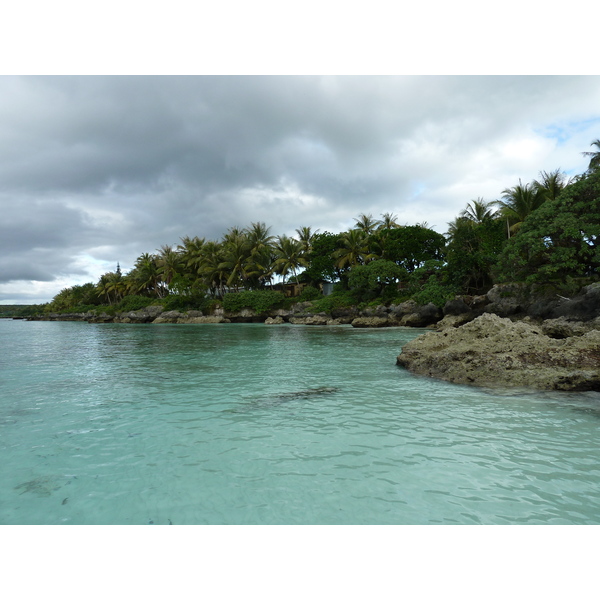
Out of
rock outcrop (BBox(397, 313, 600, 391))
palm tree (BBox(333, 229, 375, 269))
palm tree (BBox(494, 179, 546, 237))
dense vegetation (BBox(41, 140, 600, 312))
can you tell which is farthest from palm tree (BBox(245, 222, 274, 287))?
rock outcrop (BBox(397, 313, 600, 391))

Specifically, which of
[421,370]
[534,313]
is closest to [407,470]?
[421,370]

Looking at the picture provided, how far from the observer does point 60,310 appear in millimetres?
95375

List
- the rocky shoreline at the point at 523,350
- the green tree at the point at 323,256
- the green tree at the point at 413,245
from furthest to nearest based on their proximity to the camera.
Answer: the green tree at the point at 323,256 → the green tree at the point at 413,245 → the rocky shoreline at the point at 523,350

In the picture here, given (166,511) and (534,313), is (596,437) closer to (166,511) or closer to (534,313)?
(166,511)

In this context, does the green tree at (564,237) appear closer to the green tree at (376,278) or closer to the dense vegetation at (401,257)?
the dense vegetation at (401,257)

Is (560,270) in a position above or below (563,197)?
below

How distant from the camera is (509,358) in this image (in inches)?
313

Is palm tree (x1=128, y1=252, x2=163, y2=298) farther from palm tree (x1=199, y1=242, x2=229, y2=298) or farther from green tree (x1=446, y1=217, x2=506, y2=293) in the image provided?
green tree (x1=446, y1=217, x2=506, y2=293)

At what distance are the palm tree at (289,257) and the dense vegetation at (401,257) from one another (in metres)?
0.13

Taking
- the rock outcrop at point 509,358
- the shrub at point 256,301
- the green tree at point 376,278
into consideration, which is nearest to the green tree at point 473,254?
the green tree at point 376,278

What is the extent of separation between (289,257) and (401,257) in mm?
14511

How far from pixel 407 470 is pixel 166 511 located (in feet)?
7.82

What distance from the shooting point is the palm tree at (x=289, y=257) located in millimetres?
46625

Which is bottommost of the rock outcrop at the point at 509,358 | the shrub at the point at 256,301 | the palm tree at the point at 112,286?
the rock outcrop at the point at 509,358
